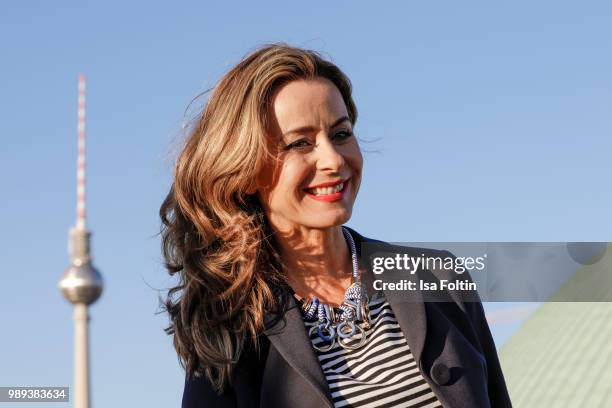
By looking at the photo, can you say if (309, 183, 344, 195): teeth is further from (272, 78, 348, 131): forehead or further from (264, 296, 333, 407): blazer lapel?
(264, 296, 333, 407): blazer lapel

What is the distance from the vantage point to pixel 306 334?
11.5ft

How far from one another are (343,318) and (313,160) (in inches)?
20.1

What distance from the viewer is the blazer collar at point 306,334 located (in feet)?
11.2

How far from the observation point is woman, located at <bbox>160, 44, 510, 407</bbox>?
3.41m

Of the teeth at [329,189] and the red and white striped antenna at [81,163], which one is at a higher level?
the red and white striped antenna at [81,163]

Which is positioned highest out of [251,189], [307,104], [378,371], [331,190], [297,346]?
[307,104]

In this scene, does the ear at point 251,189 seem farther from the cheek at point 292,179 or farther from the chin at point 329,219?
the chin at point 329,219

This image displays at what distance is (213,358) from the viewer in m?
3.43

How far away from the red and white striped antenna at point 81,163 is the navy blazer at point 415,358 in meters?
23.3

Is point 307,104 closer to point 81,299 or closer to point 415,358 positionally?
point 415,358

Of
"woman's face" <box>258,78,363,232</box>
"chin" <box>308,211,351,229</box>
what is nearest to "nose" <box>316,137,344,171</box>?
"woman's face" <box>258,78,363,232</box>

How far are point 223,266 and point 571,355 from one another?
31.2 ft

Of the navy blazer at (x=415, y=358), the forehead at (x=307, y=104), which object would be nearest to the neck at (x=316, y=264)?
the navy blazer at (x=415, y=358)

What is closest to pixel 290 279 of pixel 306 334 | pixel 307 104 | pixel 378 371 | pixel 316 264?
pixel 316 264
